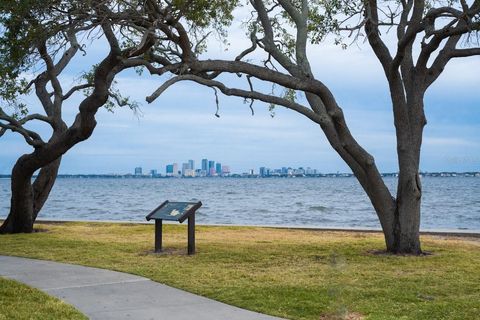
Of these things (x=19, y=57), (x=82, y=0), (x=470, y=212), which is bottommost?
(x=470, y=212)

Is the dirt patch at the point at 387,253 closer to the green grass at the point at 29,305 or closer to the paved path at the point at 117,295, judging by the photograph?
the paved path at the point at 117,295

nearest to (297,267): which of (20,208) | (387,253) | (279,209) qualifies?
(387,253)

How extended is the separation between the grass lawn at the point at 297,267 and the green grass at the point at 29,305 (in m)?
2.03

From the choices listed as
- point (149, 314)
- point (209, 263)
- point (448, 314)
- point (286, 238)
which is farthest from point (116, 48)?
point (448, 314)

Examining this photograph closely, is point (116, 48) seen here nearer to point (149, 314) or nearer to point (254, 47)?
point (254, 47)

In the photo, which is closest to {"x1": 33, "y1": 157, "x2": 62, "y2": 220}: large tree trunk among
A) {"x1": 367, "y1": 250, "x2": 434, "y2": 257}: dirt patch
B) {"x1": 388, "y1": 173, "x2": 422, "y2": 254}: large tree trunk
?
{"x1": 367, "y1": 250, "x2": 434, "y2": 257}: dirt patch

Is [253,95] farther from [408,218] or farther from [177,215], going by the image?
[408,218]

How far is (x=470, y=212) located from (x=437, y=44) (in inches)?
1405

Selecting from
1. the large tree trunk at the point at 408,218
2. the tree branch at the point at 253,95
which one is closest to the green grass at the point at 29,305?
the tree branch at the point at 253,95

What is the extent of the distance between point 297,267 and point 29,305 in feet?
17.2

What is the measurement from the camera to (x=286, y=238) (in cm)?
1800

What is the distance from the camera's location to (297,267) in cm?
1230

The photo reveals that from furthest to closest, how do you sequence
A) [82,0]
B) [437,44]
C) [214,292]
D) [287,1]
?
[287,1]
[437,44]
[82,0]
[214,292]

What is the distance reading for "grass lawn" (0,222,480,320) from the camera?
28.9 feet
